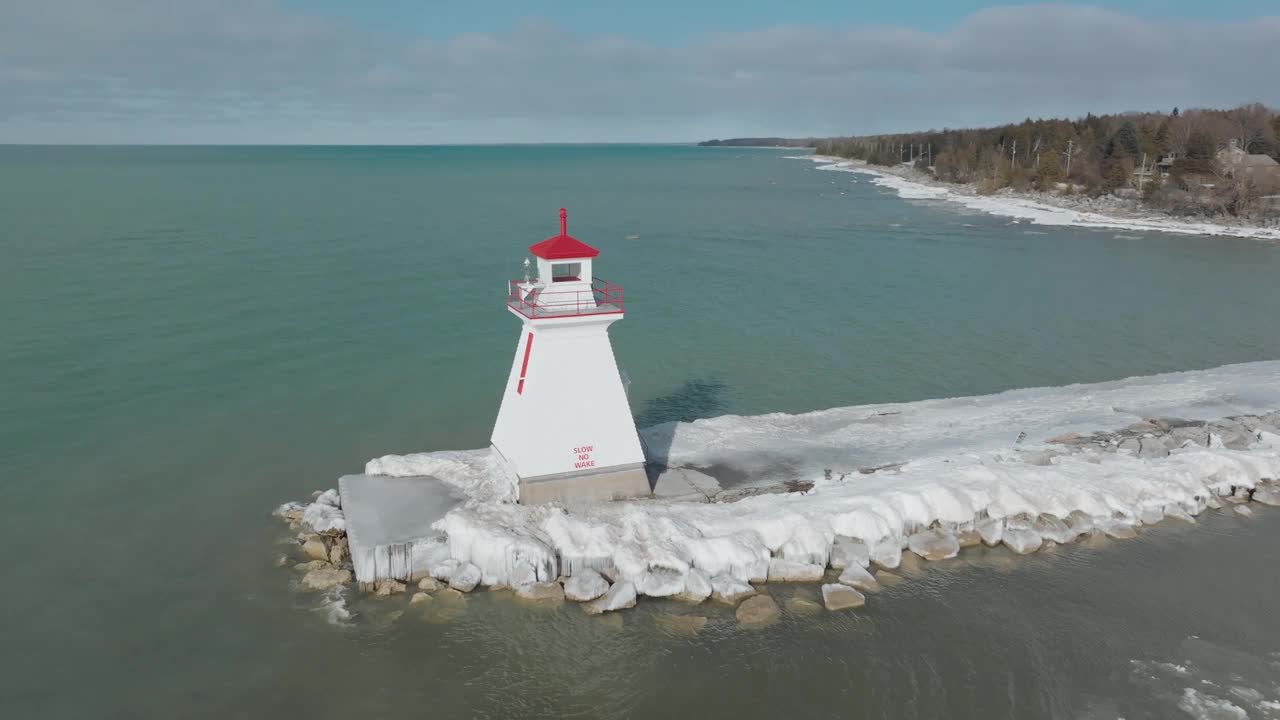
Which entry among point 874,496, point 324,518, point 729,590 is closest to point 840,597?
point 729,590

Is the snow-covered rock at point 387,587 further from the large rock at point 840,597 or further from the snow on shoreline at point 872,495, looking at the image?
the large rock at point 840,597

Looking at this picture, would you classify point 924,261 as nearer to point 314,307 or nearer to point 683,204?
point 314,307

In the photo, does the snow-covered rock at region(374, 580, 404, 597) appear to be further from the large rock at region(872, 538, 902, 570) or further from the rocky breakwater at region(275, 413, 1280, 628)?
the large rock at region(872, 538, 902, 570)

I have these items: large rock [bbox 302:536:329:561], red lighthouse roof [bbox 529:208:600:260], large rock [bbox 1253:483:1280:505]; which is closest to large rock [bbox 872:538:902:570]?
red lighthouse roof [bbox 529:208:600:260]

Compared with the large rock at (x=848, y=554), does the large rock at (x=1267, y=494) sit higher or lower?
higher

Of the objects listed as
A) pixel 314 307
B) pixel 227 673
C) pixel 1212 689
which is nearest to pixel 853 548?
pixel 1212 689

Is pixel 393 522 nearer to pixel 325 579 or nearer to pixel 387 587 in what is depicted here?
pixel 387 587

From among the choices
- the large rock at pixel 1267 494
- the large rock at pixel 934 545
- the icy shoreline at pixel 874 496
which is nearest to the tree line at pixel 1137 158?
the icy shoreline at pixel 874 496
